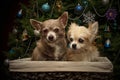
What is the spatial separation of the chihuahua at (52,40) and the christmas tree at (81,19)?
0.23m

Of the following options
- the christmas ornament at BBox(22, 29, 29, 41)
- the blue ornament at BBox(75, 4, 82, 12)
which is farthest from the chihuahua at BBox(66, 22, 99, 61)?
the christmas ornament at BBox(22, 29, 29, 41)

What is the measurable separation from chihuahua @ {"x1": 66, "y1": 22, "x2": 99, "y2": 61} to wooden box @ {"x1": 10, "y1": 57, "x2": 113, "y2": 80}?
7 centimetres

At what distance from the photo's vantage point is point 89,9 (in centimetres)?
170

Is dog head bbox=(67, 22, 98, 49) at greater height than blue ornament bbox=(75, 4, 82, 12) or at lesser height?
lesser

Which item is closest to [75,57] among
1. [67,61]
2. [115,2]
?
[67,61]

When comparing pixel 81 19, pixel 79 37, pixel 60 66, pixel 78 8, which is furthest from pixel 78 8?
pixel 60 66

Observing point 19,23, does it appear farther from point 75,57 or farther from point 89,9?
point 75,57

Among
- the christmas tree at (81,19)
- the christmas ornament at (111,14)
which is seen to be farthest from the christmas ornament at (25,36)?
the christmas ornament at (111,14)

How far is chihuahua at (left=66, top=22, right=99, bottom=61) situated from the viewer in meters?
1.39

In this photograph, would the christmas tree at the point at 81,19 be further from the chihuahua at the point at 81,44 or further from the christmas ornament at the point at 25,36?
the chihuahua at the point at 81,44

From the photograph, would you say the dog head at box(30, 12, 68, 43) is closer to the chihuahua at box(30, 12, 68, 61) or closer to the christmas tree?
the chihuahua at box(30, 12, 68, 61)

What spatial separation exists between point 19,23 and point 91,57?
0.57m

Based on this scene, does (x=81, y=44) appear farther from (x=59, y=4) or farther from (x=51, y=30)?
(x=59, y=4)

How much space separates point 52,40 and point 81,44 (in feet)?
0.44
